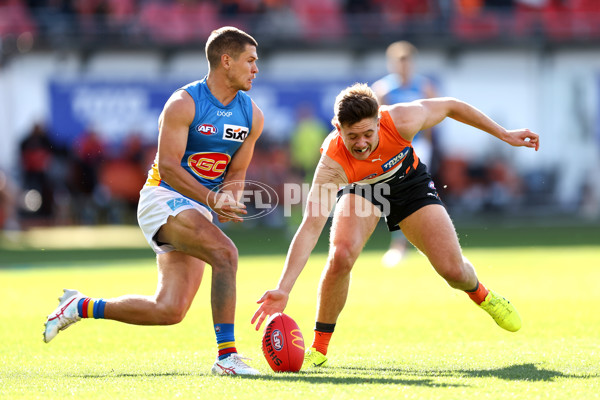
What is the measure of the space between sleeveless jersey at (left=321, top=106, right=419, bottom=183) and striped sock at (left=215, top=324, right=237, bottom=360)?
1405 millimetres

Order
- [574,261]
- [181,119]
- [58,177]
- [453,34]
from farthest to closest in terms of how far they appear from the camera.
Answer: [453,34] → [58,177] → [574,261] → [181,119]

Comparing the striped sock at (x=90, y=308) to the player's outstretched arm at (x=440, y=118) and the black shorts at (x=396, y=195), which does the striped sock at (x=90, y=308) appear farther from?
the player's outstretched arm at (x=440, y=118)

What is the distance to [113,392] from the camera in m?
5.50

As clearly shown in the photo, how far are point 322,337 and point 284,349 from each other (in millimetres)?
567

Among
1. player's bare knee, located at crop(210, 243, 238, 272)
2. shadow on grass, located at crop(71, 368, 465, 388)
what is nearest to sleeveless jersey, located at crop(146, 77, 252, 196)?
player's bare knee, located at crop(210, 243, 238, 272)

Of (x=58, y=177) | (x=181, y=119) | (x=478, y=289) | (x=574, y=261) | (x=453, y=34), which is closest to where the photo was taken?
(x=181, y=119)

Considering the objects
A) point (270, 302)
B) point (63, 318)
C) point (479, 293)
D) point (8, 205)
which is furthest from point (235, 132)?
point (8, 205)

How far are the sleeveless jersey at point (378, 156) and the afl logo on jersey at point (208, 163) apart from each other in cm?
77

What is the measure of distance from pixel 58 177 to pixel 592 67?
→ 642 inches

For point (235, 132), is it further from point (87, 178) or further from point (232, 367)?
point (87, 178)

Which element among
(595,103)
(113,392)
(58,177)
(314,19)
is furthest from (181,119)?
(595,103)

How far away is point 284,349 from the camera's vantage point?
20.5 ft

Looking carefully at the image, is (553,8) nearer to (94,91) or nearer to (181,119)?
(94,91)

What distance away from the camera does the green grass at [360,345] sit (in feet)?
18.2
